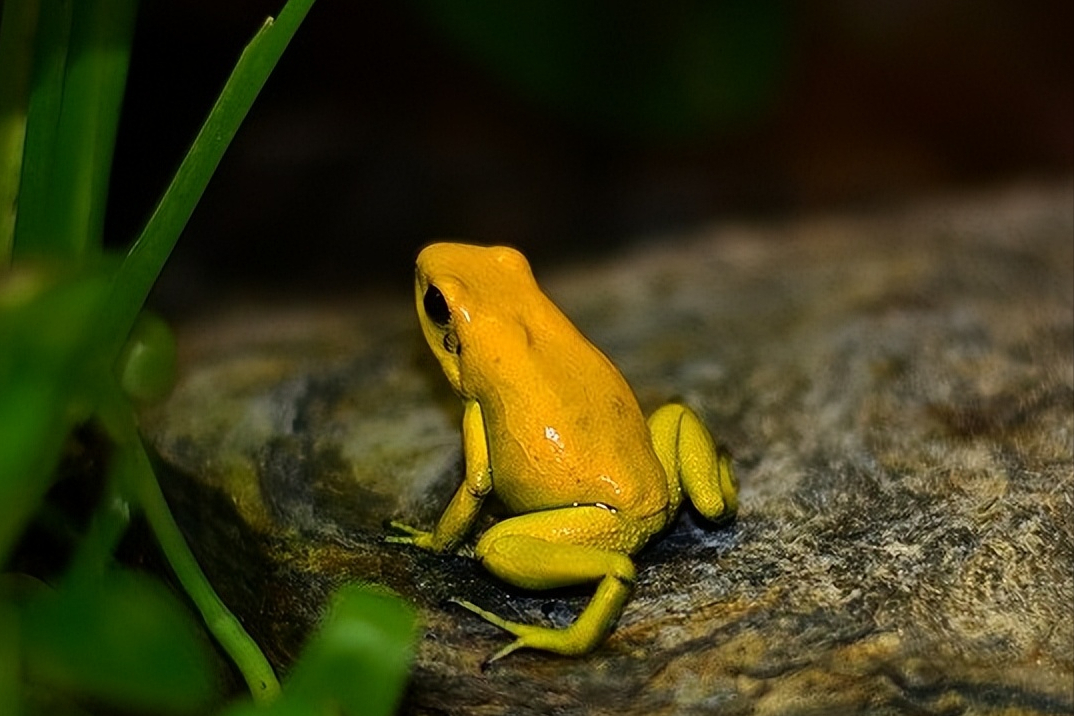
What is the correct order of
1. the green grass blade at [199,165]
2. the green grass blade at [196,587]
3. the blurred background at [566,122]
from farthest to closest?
the blurred background at [566,122], the green grass blade at [196,587], the green grass blade at [199,165]

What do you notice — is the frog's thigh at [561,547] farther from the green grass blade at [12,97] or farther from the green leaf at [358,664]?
the green grass blade at [12,97]

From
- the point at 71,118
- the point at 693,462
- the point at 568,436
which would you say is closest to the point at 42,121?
the point at 71,118

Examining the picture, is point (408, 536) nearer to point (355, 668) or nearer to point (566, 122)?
point (355, 668)

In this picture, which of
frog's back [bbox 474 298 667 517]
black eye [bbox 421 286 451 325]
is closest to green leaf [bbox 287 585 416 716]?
frog's back [bbox 474 298 667 517]

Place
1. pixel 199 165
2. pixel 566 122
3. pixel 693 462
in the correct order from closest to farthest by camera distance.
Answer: pixel 199 165
pixel 693 462
pixel 566 122

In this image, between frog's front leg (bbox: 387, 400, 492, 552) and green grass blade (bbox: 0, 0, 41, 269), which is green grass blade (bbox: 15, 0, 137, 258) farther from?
frog's front leg (bbox: 387, 400, 492, 552)

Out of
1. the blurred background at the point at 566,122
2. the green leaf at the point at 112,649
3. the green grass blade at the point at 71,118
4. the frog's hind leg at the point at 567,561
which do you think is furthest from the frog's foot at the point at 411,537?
the blurred background at the point at 566,122

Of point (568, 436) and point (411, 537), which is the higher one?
point (568, 436)

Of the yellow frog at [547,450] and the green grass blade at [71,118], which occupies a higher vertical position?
the green grass blade at [71,118]
